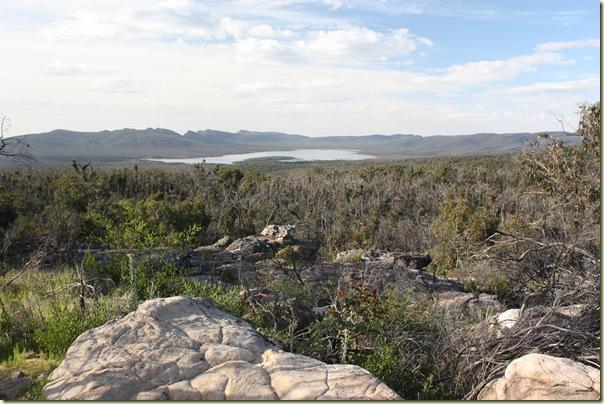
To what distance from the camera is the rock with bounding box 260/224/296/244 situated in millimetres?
16422

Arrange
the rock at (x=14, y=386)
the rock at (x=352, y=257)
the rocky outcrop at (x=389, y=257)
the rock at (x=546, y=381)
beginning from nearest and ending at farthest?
the rock at (x=546, y=381)
the rock at (x=14, y=386)
the rock at (x=352, y=257)
the rocky outcrop at (x=389, y=257)

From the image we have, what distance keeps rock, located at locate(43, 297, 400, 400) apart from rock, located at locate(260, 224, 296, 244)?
37.7 feet

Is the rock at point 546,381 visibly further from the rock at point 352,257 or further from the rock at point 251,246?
the rock at point 352,257

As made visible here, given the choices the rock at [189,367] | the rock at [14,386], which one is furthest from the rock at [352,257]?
the rock at [14,386]

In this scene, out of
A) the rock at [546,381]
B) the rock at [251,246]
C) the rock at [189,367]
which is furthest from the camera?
the rock at [251,246]

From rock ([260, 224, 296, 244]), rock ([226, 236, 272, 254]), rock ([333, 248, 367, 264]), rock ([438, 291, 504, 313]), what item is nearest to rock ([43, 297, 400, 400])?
rock ([438, 291, 504, 313])

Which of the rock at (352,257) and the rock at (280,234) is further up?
the rock at (280,234)

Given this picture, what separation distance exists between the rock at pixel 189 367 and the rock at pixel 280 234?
11.5 metres

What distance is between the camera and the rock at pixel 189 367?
3713mm

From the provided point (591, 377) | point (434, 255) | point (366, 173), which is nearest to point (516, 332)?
point (591, 377)

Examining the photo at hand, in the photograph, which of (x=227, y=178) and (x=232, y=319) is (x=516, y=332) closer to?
(x=232, y=319)

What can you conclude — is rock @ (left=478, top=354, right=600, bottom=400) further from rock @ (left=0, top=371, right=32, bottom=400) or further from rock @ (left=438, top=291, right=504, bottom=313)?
rock @ (left=438, top=291, right=504, bottom=313)

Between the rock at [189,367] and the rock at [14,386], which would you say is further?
the rock at [14,386]

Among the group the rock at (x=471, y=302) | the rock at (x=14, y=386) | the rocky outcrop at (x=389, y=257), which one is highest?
the rock at (x=14, y=386)
